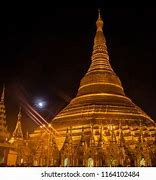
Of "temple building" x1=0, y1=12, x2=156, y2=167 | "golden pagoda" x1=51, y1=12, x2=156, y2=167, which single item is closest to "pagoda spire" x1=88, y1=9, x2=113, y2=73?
"golden pagoda" x1=51, y1=12, x2=156, y2=167

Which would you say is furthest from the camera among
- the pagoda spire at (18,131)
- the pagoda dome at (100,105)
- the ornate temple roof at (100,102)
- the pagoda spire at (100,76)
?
the pagoda spire at (100,76)

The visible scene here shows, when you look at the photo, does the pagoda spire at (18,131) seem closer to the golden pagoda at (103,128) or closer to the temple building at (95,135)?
the temple building at (95,135)

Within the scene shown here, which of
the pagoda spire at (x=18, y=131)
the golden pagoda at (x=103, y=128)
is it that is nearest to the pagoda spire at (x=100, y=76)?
the golden pagoda at (x=103, y=128)

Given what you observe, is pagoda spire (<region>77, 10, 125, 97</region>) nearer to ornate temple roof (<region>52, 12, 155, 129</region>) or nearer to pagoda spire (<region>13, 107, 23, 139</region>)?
ornate temple roof (<region>52, 12, 155, 129</region>)

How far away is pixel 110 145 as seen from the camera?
39.8 feet

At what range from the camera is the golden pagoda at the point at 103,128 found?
473 inches

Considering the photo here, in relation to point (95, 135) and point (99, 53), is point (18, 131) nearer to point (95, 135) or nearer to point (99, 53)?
point (95, 135)

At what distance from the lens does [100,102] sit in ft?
50.4

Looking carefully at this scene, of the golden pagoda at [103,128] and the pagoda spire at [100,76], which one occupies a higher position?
the pagoda spire at [100,76]
